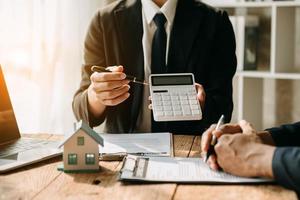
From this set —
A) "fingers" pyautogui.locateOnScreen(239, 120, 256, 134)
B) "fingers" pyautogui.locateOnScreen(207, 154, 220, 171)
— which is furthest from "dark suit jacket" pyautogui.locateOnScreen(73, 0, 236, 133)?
"fingers" pyautogui.locateOnScreen(207, 154, 220, 171)

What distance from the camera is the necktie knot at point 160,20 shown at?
166 cm

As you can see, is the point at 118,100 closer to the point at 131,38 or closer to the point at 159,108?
the point at 159,108

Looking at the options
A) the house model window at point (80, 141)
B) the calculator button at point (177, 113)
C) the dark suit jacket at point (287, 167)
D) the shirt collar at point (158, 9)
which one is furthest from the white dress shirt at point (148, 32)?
the dark suit jacket at point (287, 167)

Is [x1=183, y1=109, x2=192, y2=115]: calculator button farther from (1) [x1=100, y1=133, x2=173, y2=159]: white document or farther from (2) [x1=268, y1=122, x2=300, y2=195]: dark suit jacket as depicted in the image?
(2) [x1=268, y1=122, x2=300, y2=195]: dark suit jacket

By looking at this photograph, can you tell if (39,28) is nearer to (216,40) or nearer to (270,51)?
(216,40)

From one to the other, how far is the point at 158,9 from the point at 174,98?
0.41m

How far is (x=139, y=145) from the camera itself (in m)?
1.33

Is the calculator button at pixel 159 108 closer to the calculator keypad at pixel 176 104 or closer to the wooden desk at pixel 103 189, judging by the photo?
the calculator keypad at pixel 176 104

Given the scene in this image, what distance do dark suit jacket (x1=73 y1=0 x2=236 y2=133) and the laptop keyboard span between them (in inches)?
10.7

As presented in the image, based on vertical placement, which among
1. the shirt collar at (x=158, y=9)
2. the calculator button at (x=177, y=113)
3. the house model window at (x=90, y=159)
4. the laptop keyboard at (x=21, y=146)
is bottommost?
the laptop keyboard at (x=21, y=146)

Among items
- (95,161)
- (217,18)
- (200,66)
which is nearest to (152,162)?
(95,161)

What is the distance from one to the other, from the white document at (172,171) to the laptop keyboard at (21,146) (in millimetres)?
291

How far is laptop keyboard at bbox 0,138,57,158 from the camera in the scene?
1.31m

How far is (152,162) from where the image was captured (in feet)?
3.93
